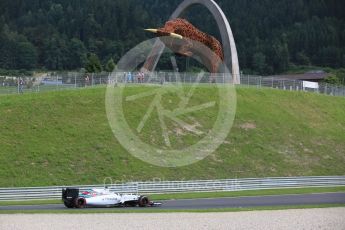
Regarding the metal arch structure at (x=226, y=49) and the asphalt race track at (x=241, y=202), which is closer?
the asphalt race track at (x=241, y=202)

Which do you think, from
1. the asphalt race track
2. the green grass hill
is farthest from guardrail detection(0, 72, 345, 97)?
the asphalt race track

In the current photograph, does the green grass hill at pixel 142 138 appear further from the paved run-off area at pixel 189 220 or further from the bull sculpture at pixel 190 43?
the paved run-off area at pixel 189 220

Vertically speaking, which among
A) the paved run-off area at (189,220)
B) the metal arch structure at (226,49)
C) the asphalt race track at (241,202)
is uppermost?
the metal arch structure at (226,49)

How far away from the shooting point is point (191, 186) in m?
51.8

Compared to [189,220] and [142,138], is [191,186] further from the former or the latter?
[189,220]

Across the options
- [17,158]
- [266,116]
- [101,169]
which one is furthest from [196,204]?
[266,116]

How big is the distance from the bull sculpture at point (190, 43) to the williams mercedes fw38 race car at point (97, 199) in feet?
126

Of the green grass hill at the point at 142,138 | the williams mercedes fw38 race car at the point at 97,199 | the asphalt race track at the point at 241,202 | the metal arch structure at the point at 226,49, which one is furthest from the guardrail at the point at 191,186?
the metal arch structure at the point at 226,49

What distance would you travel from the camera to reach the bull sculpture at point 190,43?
76812 millimetres

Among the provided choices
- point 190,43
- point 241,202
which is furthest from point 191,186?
point 190,43

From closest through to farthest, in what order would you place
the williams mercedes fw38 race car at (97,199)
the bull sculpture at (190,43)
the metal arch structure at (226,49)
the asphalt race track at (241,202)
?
the williams mercedes fw38 race car at (97,199) → the asphalt race track at (241,202) → the bull sculpture at (190,43) → the metal arch structure at (226,49)

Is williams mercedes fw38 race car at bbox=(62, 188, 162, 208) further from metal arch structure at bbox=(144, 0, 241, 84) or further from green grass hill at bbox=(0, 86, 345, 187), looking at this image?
metal arch structure at bbox=(144, 0, 241, 84)

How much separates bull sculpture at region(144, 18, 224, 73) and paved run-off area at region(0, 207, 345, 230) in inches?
1750

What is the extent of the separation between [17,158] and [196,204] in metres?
19.7
